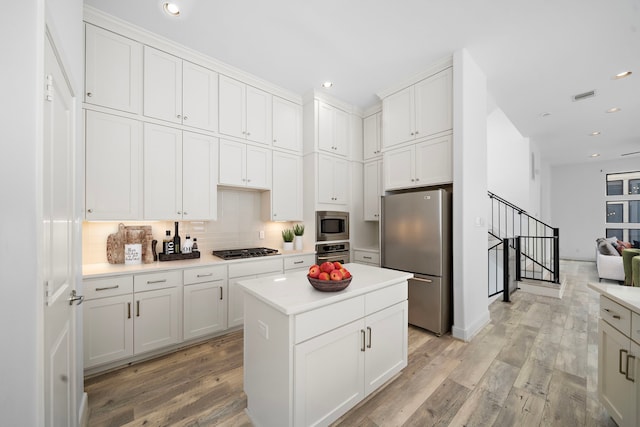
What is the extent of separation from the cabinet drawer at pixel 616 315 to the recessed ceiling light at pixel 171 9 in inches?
153

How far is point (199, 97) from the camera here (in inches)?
113

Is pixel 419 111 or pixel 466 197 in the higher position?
pixel 419 111

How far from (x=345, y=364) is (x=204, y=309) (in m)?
1.72

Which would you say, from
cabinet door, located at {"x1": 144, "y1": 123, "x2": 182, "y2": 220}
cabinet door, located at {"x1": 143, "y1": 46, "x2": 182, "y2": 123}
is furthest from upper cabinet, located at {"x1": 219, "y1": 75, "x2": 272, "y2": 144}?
cabinet door, located at {"x1": 144, "y1": 123, "x2": 182, "y2": 220}

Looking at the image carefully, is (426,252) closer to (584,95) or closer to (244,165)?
(244,165)

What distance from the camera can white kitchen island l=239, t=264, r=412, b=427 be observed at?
1.37 m

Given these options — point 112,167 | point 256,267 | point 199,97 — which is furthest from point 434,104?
point 112,167

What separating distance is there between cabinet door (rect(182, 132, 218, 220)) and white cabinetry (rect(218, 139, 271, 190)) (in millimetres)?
108

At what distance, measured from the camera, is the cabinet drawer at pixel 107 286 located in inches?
80.7

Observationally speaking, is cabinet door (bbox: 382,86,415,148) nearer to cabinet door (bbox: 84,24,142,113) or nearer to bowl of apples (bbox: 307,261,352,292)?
bowl of apples (bbox: 307,261,352,292)

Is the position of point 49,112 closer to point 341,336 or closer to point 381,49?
point 341,336

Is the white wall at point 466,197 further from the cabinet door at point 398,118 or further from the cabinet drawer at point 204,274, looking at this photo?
the cabinet drawer at point 204,274

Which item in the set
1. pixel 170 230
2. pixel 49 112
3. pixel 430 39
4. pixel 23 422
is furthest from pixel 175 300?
pixel 430 39

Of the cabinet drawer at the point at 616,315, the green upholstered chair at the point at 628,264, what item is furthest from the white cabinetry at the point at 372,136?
the green upholstered chair at the point at 628,264
